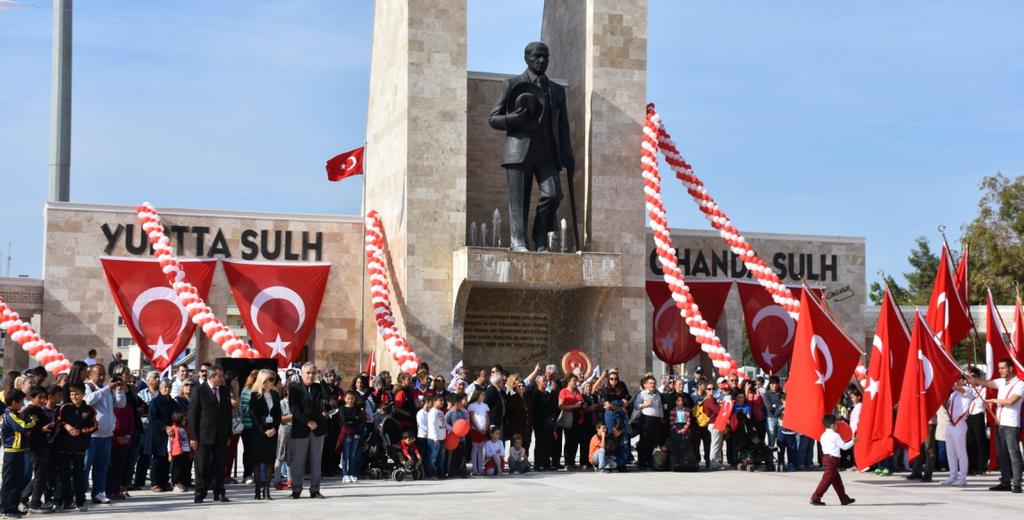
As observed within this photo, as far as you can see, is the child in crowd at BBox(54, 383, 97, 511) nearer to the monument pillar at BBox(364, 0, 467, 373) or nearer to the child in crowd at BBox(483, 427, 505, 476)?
the child in crowd at BBox(483, 427, 505, 476)

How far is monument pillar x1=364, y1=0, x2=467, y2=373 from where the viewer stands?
26.3 metres

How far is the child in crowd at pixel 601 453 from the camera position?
19.0 meters

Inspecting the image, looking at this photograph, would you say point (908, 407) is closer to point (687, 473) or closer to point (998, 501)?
point (998, 501)

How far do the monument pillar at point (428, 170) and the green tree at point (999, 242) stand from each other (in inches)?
1032

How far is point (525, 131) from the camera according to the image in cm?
2655

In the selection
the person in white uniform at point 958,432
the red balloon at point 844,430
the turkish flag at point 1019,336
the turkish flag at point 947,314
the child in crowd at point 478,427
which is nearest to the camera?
the red balloon at point 844,430

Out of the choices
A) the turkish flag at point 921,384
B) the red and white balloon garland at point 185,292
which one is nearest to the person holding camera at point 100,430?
the red and white balloon garland at point 185,292

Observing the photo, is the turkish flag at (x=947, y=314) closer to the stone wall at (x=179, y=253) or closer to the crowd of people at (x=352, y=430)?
the crowd of people at (x=352, y=430)

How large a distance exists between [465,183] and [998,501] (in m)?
14.0

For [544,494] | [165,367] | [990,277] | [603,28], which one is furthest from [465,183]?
[990,277]

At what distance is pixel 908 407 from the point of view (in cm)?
1666

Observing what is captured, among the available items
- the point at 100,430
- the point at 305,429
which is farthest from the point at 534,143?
the point at 100,430
